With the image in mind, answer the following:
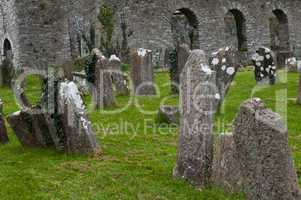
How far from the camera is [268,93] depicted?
516 inches

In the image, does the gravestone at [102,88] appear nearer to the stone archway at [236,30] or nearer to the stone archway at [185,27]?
the stone archway at [185,27]

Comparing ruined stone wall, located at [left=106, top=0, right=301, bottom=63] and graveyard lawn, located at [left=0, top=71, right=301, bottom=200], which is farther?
ruined stone wall, located at [left=106, top=0, right=301, bottom=63]

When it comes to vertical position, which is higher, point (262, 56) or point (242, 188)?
point (262, 56)

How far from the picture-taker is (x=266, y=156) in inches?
Answer: 194

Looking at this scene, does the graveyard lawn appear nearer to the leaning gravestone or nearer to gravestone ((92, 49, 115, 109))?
the leaning gravestone

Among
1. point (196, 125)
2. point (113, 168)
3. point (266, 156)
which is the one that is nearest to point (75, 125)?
→ point (113, 168)

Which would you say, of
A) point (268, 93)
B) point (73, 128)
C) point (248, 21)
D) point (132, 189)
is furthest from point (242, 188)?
point (248, 21)

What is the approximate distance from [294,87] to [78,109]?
8422 mm

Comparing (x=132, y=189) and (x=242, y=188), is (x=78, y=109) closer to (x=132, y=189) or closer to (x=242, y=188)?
(x=132, y=189)

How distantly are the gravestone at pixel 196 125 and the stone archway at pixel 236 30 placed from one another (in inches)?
907

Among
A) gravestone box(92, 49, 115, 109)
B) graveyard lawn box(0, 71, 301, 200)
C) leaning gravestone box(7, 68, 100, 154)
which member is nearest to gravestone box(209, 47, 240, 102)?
graveyard lawn box(0, 71, 301, 200)

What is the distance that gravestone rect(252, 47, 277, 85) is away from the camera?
Answer: 14.6 meters

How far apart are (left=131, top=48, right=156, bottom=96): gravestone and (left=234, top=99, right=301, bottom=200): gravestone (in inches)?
357

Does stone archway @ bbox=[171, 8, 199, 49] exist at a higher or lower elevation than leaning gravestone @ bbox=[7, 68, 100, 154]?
higher
